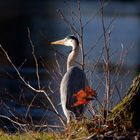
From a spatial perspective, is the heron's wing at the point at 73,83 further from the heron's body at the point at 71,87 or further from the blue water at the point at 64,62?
the blue water at the point at 64,62

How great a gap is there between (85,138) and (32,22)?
2833 centimetres

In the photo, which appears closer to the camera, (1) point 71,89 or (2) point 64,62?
(1) point 71,89

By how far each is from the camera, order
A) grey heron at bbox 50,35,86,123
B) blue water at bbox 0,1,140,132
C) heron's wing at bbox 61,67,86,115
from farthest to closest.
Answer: blue water at bbox 0,1,140,132 < heron's wing at bbox 61,67,86,115 < grey heron at bbox 50,35,86,123

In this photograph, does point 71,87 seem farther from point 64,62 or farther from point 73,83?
point 64,62

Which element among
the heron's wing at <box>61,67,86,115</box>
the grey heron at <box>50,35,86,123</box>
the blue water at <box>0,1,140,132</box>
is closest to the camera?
the grey heron at <box>50,35,86,123</box>

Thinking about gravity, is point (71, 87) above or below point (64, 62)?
above

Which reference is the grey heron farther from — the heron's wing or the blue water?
the blue water

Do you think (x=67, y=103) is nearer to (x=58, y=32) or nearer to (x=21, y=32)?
(x=58, y=32)

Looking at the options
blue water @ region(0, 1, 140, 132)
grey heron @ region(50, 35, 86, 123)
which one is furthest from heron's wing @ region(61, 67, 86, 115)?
blue water @ region(0, 1, 140, 132)

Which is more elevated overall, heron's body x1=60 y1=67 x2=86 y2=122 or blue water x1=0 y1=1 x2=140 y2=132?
heron's body x1=60 y1=67 x2=86 y2=122

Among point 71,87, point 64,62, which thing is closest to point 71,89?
point 71,87

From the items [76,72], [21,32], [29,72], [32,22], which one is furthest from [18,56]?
[76,72]

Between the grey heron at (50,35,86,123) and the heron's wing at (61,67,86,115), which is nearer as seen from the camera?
the grey heron at (50,35,86,123)

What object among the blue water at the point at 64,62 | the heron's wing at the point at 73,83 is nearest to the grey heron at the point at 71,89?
the heron's wing at the point at 73,83
